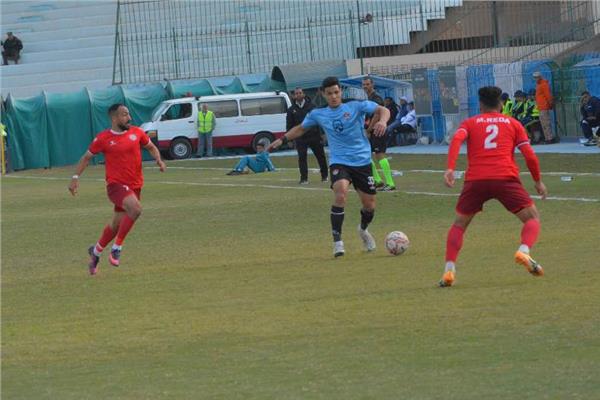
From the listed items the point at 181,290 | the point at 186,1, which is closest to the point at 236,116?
the point at 186,1

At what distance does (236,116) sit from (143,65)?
28.7 ft

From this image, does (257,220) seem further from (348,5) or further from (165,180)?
(348,5)

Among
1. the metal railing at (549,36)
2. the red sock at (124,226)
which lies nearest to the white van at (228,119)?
the metal railing at (549,36)

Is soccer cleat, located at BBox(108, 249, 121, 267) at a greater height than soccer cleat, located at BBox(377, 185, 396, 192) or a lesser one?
greater

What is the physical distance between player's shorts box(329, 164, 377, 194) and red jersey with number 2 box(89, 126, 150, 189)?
2230 millimetres

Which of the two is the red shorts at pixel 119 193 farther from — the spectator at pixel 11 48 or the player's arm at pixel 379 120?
the spectator at pixel 11 48

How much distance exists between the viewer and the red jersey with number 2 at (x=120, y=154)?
15.1 metres

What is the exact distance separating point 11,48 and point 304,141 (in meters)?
28.8

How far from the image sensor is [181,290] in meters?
12.6

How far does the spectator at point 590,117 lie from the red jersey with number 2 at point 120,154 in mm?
19993

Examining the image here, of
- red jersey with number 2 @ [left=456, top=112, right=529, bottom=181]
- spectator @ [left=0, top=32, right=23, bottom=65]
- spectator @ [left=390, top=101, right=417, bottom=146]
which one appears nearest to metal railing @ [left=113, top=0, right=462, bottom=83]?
spectator @ [left=0, top=32, right=23, bottom=65]

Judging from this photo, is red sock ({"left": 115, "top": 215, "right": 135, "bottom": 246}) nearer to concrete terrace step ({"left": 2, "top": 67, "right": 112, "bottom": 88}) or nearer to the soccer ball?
the soccer ball

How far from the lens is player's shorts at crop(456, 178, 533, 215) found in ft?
38.3

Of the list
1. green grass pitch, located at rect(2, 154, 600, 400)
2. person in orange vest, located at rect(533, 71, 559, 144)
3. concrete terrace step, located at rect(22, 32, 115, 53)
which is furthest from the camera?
concrete terrace step, located at rect(22, 32, 115, 53)
